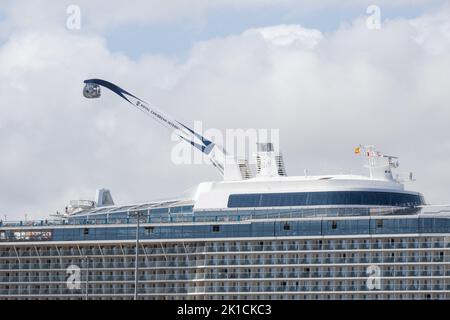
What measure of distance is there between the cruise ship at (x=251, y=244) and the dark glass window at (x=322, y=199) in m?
0.07

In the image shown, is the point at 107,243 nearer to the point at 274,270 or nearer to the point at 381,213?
the point at 274,270

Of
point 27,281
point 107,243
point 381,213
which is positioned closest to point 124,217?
point 107,243

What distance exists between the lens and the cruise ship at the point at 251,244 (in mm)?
95000

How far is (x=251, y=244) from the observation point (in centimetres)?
9919

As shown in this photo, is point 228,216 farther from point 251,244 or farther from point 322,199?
point 322,199

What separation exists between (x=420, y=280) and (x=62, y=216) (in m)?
29.3

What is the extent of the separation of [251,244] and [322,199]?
6.00m

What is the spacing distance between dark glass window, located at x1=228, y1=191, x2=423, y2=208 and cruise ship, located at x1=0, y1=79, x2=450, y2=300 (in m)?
0.07

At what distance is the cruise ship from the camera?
95000mm

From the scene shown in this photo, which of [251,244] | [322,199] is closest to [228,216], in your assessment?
[251,244]

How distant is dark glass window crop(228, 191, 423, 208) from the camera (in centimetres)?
9744

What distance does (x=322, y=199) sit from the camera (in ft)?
320

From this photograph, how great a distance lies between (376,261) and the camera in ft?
313
